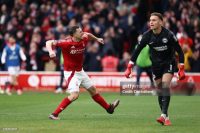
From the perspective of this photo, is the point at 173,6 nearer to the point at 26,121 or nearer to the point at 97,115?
the point at 97,115

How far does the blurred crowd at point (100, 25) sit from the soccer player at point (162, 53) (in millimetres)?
13001

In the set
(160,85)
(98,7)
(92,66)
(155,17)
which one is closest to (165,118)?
(160,85)

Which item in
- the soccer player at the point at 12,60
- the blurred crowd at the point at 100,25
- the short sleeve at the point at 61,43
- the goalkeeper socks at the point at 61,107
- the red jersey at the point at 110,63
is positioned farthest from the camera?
the blurred crowd at the point at 100,25

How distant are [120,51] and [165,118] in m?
16.7

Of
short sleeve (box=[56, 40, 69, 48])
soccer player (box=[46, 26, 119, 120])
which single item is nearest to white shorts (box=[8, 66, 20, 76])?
soccer player (box=[46, 26, 119, 120])

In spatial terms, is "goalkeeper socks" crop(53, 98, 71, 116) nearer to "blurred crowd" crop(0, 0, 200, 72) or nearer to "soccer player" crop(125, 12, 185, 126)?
"soccer player" crop(125, 12, 185, 126)

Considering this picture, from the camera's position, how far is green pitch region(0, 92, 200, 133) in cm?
1374

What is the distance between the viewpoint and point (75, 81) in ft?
53.6

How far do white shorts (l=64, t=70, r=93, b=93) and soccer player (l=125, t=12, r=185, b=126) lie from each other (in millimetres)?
1668

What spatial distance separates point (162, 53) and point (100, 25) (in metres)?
16.2

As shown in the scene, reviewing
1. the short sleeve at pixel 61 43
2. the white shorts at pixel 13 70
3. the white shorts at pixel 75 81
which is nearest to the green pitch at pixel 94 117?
the white shorts at pixel 75 81

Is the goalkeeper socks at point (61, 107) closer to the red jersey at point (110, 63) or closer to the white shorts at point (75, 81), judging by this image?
the white shorts at point (75, 81)

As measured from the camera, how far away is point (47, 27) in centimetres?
3209

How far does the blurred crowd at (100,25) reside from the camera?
2967cm
